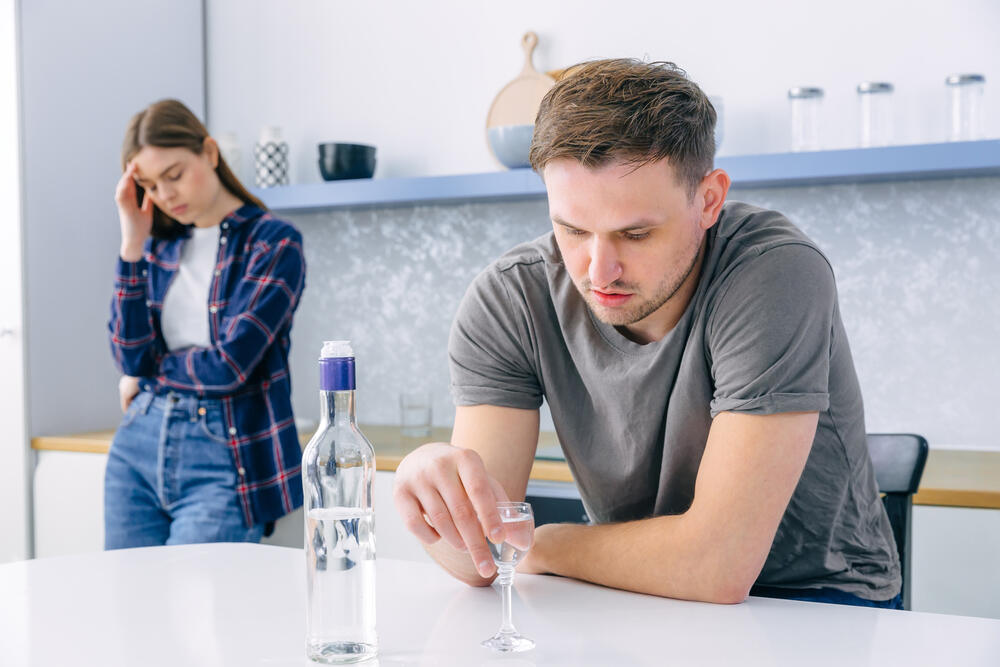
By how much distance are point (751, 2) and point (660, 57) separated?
0.28 m

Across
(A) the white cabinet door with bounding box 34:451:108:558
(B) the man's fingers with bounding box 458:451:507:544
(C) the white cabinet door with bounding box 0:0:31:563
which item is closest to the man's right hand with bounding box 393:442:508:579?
(B) the man's fingers with bounding box 458:451:507:544

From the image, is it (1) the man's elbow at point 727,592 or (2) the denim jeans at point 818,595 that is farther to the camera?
(2) the denim jeans at point 818,595

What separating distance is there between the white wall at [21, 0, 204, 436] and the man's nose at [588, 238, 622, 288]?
2.27 metres

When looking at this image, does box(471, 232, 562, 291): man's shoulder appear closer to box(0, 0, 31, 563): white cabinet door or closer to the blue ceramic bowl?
the blue ceramic bowl

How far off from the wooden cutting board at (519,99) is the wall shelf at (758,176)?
0.22 metres

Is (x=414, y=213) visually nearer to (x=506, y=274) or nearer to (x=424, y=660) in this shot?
(x=506, y=274)

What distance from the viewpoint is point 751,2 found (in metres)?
2.77

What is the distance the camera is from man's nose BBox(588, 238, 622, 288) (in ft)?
4.10

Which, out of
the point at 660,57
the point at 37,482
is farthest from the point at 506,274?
the point at 37,482

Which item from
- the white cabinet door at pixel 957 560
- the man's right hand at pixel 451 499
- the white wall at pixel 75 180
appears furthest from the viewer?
the white wall at pixel 75 180

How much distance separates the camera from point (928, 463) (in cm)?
238

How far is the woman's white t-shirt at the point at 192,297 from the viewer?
2.33 metres

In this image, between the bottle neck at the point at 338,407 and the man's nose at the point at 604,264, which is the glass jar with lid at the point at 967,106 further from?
the bottle neck at the point at 338,407

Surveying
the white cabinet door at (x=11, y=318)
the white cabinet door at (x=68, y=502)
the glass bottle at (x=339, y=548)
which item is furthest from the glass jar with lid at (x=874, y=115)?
the white cabinet door at (x=11, y=318)
